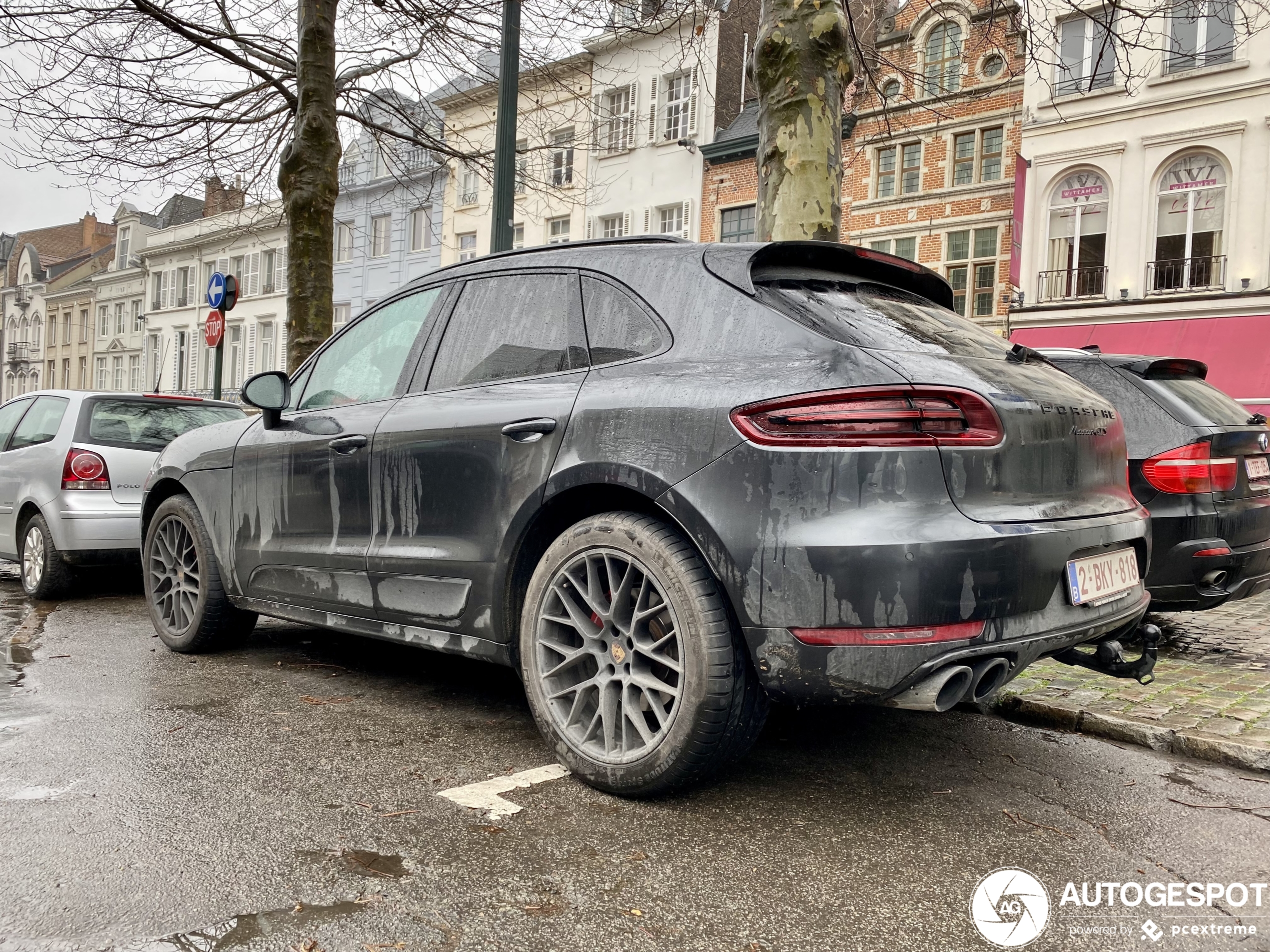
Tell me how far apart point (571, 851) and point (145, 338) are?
5628cm

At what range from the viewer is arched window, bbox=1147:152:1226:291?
20.6 metres

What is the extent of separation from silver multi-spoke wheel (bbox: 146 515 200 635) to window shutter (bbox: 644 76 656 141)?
87.4ft

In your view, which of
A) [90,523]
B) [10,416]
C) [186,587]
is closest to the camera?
[186,587]

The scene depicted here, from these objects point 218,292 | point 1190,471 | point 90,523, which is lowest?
point 90,523

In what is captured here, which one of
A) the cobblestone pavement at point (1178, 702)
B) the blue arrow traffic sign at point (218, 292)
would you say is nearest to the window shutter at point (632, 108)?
the blue arrow traffic sign at point (218, 292)

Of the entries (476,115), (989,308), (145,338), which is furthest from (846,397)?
(145,338)

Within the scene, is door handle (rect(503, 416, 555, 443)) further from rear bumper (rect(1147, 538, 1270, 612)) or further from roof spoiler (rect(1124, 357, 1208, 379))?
roof spoiler (rect(1124, 357, 1208, 379))

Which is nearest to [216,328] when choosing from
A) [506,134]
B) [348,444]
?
[506,134]

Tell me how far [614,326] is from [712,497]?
0.84 m

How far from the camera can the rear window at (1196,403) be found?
516cm

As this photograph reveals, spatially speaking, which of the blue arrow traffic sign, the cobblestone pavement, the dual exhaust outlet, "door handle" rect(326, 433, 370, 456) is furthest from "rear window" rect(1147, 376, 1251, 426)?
the blue arrow traffic sign

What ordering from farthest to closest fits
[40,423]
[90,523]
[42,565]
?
1. [40,423]
2. [42,565]
3. [90,523]

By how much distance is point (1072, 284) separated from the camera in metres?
22.3

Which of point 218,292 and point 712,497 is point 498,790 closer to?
point 712,497
